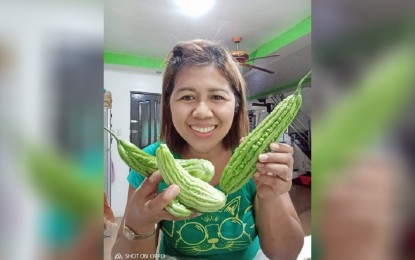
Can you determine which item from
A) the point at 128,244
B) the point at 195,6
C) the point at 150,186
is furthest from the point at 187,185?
the point at 195,6

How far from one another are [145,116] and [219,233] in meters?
0.27

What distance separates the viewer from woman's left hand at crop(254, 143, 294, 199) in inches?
15.8

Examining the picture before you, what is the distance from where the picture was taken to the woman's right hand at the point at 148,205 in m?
0.38

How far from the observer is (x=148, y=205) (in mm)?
409

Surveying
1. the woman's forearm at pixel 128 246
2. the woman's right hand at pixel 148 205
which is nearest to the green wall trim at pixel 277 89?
the woman's right hand at pixel 148 205

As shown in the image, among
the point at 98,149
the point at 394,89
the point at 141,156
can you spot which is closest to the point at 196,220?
the point at 141,156

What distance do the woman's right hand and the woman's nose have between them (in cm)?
11

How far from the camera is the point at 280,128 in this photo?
0.40m

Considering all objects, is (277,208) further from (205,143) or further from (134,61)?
(134,61)

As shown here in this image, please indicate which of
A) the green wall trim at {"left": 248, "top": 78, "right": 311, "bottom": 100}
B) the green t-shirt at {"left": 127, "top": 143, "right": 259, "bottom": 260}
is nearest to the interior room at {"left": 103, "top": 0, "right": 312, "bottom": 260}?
the green wall trim at {"left": 248, "top": 78, "right": 311, "bottom": 100}

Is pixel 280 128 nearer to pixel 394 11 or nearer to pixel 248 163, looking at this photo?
pixel 248 163

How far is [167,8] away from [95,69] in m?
0.21

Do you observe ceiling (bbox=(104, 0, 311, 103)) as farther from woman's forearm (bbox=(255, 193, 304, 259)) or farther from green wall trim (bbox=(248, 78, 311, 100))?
woman's forearm (bbox=(255, 193, 304, 259))

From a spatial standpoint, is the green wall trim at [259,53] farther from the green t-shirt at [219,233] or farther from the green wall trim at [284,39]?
the green t-shirt at [219,233]
